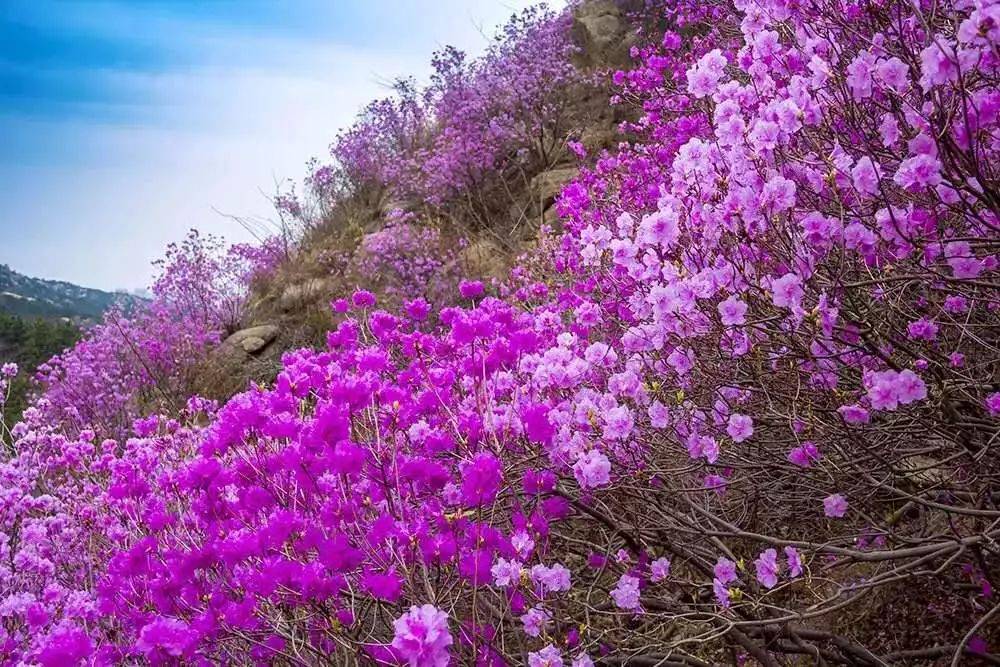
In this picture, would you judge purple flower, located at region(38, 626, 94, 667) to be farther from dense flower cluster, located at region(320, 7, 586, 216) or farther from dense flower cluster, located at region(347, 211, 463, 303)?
dense flower cluster, located at region(320, 7, 586, 216)

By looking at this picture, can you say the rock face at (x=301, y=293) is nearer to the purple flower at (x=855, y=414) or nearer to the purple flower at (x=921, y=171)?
the purple flower at (x=855, y=414)

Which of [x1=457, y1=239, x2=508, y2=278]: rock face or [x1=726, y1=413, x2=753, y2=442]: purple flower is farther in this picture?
[x1=457, y1=239, x2=508, y2=278]: rock face

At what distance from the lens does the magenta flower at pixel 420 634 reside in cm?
174

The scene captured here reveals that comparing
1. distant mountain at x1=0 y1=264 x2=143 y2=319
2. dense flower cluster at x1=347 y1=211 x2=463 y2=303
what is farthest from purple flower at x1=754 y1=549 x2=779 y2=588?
distant mountain at x1=0 y1=264 x2=143 y2=319

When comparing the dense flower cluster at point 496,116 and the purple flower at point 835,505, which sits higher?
the dense flower cluster at point 496,116

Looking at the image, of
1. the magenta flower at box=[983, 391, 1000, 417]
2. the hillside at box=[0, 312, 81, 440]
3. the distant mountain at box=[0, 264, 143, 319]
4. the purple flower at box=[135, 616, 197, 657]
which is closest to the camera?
the purple flower at box=[135, 616, 197, 657]

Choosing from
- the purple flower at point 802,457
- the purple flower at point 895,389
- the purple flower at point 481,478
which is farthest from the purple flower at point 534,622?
the purple flower at point 895,389

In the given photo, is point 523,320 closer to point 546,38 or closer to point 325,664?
point 325,664

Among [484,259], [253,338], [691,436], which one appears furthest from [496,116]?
[691,436]

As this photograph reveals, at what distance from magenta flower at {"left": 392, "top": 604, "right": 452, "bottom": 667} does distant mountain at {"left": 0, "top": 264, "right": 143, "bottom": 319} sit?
67466 millimetres

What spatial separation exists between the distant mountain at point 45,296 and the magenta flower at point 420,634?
2656 inches

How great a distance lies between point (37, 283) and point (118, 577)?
114 m

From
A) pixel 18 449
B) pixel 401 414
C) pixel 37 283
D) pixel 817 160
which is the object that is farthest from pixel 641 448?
pixel 37 283

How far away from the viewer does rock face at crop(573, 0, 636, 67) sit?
12.2 meters
